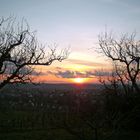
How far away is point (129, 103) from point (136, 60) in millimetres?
3766

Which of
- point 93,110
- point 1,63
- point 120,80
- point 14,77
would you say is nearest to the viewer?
point 93,110

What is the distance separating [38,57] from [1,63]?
253 cm

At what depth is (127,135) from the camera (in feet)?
85.0

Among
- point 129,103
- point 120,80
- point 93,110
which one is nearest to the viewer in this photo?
point 93,110

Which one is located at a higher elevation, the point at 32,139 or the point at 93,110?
the point at 93,110

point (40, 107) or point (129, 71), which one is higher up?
point (129, 71)

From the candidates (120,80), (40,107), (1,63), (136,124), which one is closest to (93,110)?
(1,63)

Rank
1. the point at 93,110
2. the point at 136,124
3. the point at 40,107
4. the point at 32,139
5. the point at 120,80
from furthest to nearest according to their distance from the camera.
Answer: the point at 40,107 < the point at 32,139 < the point at 120,80 < the point at 136,124 < the point at 93,110

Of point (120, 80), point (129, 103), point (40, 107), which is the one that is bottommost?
point (40, 107)

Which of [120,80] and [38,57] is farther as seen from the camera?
[120,80]

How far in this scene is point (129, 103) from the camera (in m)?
25.4

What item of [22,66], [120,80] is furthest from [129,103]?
[22,66]

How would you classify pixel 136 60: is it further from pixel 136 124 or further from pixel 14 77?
pixel 14 77

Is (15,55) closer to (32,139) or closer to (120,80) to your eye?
(120,80)
